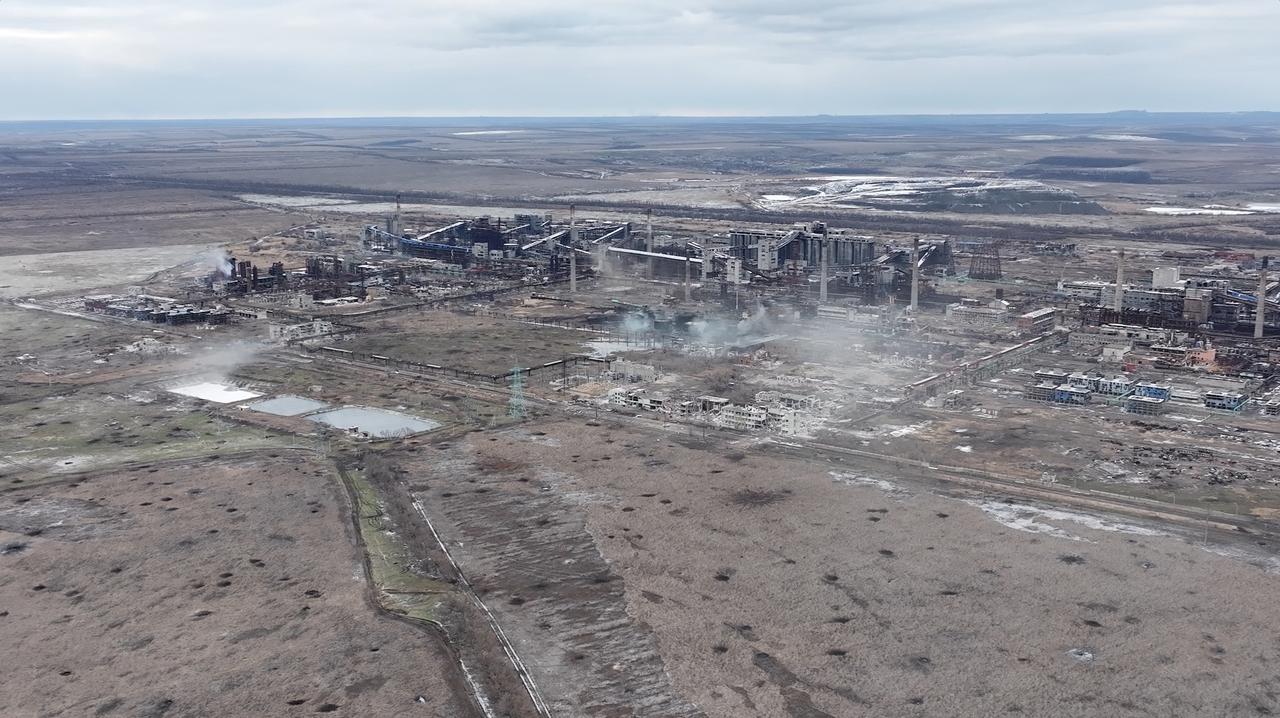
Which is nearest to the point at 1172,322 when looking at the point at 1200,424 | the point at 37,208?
the point at 1200,424

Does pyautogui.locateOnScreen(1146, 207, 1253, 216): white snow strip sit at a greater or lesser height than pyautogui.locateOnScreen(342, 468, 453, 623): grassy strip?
greater

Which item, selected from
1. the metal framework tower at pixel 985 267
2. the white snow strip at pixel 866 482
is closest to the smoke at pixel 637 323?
the white snow strip at pixel 866 482

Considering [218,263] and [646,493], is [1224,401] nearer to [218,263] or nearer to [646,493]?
[646,493]

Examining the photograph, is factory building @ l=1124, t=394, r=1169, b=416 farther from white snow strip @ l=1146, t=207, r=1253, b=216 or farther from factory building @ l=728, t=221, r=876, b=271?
white snow strip @ l=1146, t=207, r=1253, b=216

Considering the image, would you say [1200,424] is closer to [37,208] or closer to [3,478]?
[3,478]

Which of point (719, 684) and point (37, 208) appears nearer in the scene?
point (719, 684)

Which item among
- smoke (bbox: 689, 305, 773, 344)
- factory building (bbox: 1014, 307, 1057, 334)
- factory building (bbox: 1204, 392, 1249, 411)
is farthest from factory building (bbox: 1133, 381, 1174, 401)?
smoke (bbox: 689, 305, 773, 344)

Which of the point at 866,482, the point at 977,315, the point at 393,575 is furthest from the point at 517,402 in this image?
the point at 977,315
